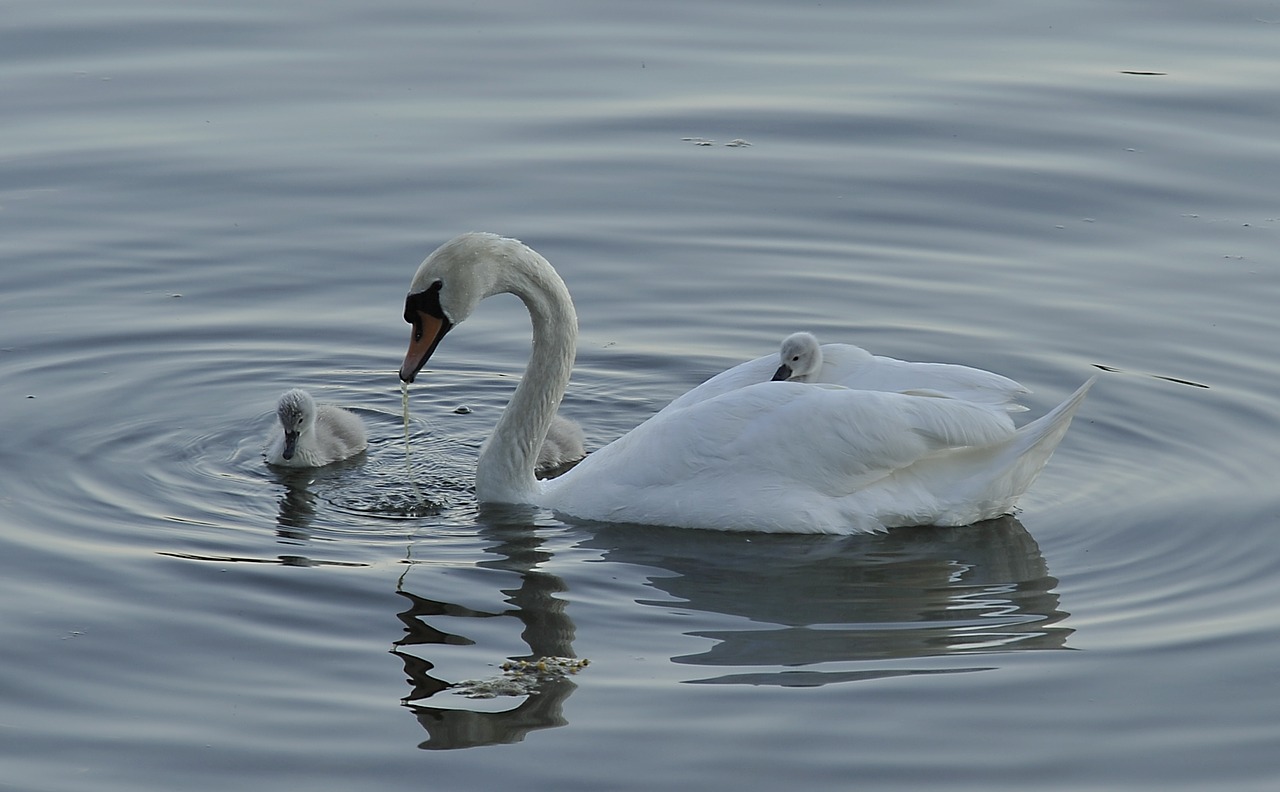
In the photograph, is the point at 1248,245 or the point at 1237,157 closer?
the point at 1248,245

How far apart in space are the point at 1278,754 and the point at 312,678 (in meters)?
3.45

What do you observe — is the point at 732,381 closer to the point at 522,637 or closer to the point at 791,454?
the point at 791,454

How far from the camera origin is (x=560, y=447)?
1042 centimetres

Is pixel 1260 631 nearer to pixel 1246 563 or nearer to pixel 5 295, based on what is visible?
pixel 1246 563

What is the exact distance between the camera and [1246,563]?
27.8 feet

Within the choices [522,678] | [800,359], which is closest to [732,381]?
[800,359]

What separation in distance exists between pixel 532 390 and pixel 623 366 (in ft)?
5.37

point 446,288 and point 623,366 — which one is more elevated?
point 446,288

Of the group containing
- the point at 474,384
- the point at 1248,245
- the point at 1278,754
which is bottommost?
the point at 1278,754

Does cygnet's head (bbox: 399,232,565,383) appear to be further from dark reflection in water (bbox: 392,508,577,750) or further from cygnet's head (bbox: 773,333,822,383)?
cygnet's head (bbox: 773,333,822,383)

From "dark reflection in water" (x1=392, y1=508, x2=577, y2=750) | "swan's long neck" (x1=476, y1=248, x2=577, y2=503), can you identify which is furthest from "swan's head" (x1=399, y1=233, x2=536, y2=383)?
"dark reflection in water" (x1=392, y1=508, x2=577, y2=750)

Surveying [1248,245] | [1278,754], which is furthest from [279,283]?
[1278,754]

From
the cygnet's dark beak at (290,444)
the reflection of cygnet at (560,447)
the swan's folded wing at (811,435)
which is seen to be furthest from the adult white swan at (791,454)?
the reflection of cygnet at (560,447)

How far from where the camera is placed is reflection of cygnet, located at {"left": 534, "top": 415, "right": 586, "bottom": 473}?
10.4 metres
